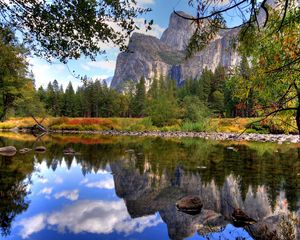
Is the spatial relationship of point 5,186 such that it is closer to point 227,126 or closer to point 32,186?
point 32,186

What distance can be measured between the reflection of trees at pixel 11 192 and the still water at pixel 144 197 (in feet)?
0.10

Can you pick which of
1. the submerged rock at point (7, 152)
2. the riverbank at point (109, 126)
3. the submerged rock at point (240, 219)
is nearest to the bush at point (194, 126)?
the riverbank at point (109, 126)

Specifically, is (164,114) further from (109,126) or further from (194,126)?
(109,126)

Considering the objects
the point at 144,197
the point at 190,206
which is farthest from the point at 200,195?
the point at 144,197

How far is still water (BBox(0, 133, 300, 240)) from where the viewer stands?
336 inches

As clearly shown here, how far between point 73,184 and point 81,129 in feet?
152

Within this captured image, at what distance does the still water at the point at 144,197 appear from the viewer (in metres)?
8.53

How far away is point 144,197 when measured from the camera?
1205 cm

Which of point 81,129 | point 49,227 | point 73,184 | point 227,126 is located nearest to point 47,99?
point 81,129

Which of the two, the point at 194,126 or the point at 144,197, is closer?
the point at 144,197

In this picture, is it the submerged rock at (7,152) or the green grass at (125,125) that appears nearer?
the submerged rock at (7,152)

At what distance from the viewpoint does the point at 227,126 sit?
56.3 meters

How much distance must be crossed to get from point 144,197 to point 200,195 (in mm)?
2240

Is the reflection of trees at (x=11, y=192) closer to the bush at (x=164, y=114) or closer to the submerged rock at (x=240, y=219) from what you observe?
the submerged rock at (x=240, y=219)
